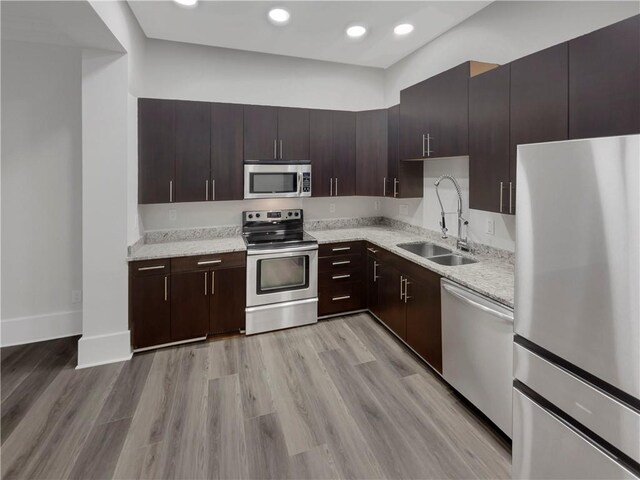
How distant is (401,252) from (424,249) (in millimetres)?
511

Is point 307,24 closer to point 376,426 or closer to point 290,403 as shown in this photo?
point 290,403

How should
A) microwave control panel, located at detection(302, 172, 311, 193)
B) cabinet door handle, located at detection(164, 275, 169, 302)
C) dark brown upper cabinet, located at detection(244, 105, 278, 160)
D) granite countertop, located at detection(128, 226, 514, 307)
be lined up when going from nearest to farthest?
granite countertop, located at detection(128, 226, 514, 307), cabinet door handle, located at detection(164, 275, 169, 302), dark brown upper cabinet, located at detection(244, 105, 278, 160), microwave control panel, located at detection(302, 172, 311, 193)

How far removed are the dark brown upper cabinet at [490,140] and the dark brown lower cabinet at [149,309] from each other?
2.68 meters

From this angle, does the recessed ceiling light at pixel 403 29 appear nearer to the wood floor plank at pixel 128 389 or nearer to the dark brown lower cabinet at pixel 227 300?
the dark brown lower cabinet at pixel 227 300

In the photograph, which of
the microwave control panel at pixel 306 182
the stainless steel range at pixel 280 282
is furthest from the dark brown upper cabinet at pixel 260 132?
the stainless steel range at pixel 280 282

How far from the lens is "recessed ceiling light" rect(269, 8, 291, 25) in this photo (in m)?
2.73

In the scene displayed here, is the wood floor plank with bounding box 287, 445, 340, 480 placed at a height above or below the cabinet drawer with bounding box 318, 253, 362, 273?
below

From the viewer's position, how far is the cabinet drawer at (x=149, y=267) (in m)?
2.84

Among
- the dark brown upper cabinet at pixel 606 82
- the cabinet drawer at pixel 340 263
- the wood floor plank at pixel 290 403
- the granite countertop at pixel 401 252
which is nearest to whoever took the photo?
the dark brown upper cabinet at pixel 606 82

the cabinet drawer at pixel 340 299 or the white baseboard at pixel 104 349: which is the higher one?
the cabinet drawer at pixel 340 299

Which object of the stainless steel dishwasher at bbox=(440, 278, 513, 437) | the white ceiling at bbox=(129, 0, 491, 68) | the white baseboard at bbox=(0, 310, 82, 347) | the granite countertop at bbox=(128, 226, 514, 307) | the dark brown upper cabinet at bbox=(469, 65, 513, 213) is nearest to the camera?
the stainless steel dishwasher at bbox=(440, 278, 513, 437)

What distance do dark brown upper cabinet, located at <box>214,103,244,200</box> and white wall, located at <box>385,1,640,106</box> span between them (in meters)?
2.05

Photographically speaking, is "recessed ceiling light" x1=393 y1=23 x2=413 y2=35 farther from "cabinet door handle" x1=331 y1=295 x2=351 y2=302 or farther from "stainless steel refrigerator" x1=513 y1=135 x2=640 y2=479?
"cabinet door handle" x1=331 y1=295 x2=351 y2=302

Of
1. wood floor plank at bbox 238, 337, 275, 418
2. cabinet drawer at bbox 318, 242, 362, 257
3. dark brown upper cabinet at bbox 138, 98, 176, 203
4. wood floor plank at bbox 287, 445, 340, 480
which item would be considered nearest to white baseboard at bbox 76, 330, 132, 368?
wood floor plank at bbox 238, 337, 275, 418
